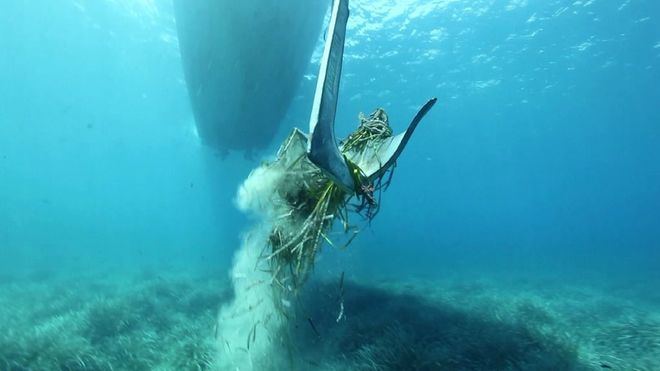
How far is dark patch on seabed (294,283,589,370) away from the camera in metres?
6.44

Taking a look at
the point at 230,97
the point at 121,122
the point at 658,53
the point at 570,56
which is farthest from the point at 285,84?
the point at 121,122

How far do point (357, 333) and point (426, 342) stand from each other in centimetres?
158

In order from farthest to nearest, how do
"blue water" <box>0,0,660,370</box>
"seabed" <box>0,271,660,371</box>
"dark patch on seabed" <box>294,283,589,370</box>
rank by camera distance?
"blue water" <box>0,0,660,370</box>
"seabed" <box>0,271,660,371</box>
"dark patch on seabed" <box>294,283,589,370</box>

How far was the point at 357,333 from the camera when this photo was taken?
8.05 m

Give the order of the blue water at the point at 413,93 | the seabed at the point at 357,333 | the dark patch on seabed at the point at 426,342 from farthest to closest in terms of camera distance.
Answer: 1. the blue water at the point at 413,93
2. the seabed at the point at 357,333
3. the dark patch on seabed at the point at 426,342

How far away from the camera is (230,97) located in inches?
723

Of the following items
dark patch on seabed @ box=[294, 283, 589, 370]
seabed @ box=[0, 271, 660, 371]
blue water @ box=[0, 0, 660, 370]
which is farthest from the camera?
blue water @ box=[0, 0, 660, 370]

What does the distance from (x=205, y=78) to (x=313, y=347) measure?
14650mm

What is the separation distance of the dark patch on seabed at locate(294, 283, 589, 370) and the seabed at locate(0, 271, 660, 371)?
25mm

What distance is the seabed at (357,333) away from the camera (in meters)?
6.64

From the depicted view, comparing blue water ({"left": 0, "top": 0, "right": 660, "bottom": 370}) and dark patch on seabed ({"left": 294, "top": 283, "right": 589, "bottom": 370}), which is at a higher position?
blue water ({"left": 0, "top": 0, "right": 660, "bottom": 370})

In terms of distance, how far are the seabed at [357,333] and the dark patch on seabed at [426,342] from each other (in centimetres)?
2

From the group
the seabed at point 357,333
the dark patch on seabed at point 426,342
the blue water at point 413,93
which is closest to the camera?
the dark patch on seabed at point 426,342

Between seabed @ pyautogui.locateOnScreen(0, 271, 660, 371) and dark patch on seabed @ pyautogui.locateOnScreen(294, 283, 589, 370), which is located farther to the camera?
seabed @ pyautogui.locateOnScreen(0, 271, 660, 371)
